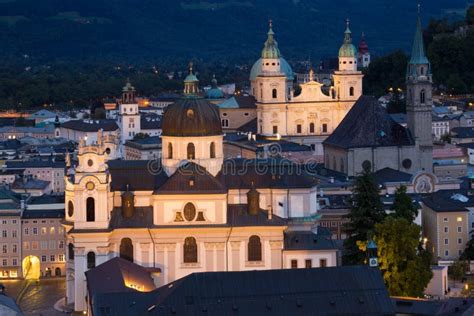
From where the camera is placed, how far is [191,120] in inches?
2461

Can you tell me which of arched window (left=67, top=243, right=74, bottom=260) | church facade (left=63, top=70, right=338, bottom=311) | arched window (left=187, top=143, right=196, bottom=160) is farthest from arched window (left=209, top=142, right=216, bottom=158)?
arched window (left=67, top=243, right=74, bottom=260)

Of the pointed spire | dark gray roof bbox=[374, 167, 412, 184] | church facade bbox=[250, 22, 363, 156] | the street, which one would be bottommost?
the street

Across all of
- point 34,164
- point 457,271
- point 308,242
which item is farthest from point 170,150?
point 34,164

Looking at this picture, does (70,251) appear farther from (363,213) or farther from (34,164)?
(34,164)

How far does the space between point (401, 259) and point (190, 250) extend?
792 centimetres

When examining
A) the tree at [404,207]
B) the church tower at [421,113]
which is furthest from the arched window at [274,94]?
the tree at [404,207]

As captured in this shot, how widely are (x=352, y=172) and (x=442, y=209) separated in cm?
1493

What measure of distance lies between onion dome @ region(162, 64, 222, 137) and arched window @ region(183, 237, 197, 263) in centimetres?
440

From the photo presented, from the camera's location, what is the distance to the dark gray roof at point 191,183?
6012 centimetres

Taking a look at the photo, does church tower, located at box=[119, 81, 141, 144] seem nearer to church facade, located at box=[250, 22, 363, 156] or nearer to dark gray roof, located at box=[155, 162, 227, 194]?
church facade, located at box=[250, 22, 363, 156]

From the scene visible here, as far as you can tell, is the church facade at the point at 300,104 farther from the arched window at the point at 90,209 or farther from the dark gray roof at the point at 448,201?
the arched window at the point at 90,209

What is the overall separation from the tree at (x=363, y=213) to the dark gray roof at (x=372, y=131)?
19.7m

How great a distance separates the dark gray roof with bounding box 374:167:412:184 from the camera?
3054 inches

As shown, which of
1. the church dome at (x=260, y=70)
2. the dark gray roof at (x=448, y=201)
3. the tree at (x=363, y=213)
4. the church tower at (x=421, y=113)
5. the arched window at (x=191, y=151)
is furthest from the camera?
the church dome at (x=260, y=70)
